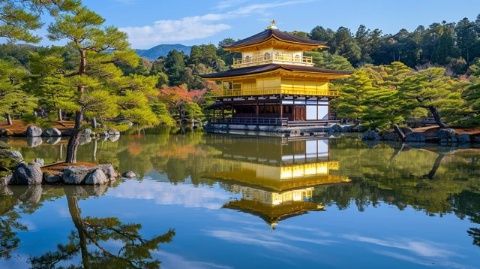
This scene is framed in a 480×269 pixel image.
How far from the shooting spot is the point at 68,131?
2920 cm

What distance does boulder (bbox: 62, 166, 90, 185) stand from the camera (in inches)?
435

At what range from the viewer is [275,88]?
33000 millimetres

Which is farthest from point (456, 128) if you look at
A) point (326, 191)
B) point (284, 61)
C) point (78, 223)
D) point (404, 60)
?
point (404, 60)

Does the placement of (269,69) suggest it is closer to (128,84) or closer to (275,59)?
(275,59)

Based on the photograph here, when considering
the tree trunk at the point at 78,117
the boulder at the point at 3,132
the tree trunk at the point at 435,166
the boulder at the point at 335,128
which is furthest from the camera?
the boulder at the point at 335,128

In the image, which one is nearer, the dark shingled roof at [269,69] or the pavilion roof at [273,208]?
the pavilion roof at [273,208]

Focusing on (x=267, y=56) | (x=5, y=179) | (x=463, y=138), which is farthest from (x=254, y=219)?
(x=267, y=56)

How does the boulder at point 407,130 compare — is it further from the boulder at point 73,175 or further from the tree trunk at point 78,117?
the boulder at point 73,175

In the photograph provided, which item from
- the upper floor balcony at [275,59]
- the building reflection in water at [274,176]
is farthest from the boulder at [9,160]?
the upper floor balcony at [275,59]

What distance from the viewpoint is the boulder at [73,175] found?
A: 36.2ft

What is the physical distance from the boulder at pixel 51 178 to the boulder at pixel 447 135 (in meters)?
19.4

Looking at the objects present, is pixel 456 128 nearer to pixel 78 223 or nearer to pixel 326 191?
pixel 326 191

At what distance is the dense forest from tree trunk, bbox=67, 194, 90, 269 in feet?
9.64

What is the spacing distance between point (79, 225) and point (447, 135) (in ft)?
68.9
